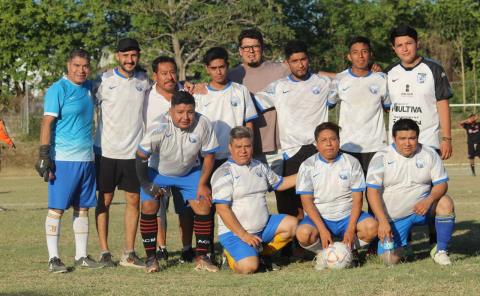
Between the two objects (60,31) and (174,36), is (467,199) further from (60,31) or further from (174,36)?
(60,31)

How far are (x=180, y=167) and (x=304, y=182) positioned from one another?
119cm

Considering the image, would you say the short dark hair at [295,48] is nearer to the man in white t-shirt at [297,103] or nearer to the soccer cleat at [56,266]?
the man in white t-shirt at [297,103]

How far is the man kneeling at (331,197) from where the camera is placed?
8719 millimetres

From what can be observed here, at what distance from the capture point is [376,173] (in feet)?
28.6

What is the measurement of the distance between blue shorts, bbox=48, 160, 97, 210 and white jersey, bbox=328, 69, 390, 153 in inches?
99.1

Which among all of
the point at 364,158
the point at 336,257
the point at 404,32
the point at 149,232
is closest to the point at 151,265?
the point at 149,232

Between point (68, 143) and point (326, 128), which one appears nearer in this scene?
point (326, 128)

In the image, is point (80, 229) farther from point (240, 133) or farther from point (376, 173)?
Result: point (376, 173)

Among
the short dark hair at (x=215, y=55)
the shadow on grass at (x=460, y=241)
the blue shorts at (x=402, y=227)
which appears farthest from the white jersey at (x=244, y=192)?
the shadow on grass at (x=460, y=241)

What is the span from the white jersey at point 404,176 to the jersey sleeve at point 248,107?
130 cm

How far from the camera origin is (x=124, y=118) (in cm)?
926

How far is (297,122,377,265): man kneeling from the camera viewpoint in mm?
8719

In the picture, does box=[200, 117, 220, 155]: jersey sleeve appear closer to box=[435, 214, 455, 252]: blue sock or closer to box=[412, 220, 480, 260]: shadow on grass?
box=[435, 214, 455, 252]: blue sock

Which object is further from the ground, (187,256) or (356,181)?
(356,181)
